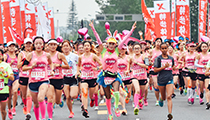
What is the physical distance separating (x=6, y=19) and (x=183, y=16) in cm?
1341

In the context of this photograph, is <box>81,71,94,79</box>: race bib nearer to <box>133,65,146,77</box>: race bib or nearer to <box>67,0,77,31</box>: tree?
<box>133,65,146,77</box>: race bib

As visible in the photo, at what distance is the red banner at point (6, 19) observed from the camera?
22234 millimetres

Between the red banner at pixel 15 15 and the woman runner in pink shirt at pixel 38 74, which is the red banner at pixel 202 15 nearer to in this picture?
the red banner at pixel 15 15

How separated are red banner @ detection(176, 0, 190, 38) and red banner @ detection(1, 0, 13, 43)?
42.3 ft

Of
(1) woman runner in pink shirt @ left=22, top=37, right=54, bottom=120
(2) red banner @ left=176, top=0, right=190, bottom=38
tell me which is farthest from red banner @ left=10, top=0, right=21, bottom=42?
(1) woman runner in pink shirt @ left=22, top=37, right=54, bottom=120

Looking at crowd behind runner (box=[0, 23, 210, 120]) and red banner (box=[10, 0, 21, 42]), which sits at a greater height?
red banner (box=[10, 0, 21, 42])

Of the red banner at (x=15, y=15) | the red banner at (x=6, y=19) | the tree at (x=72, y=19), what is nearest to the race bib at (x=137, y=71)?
the red banner at (x=6, y=19)

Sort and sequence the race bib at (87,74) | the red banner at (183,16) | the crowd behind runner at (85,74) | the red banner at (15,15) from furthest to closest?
the red banner at (183,16)
the red banner at (15,15)
the race bib at (87,74)
the crowd behind runner at (85,74)

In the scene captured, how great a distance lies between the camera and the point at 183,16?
2950cm

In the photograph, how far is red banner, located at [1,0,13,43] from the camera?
22.2m

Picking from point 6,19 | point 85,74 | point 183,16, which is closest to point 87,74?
point 85,74

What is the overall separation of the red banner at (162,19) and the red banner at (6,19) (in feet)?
35.8

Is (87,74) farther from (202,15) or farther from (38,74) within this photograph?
(202,15)

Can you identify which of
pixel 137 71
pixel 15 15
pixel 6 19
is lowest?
pixel 137 71
